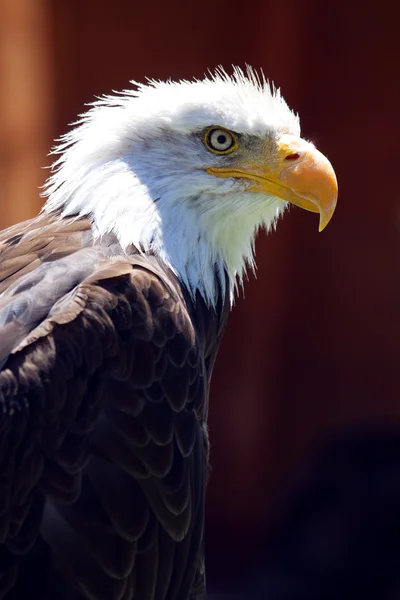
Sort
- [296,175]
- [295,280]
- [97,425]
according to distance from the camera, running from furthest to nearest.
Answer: [295,280] < [296,175] < [97,425]

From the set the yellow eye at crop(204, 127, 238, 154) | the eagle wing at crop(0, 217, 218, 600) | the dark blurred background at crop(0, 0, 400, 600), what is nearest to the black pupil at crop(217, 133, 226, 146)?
the yellow eye at crop(204, 127, 238, 154)

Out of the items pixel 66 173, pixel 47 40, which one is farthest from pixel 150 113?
pixel 47 40

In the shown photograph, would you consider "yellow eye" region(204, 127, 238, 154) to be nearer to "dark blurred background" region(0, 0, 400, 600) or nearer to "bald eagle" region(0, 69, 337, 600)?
"bald eagle" region(0, 69, 337, 600)

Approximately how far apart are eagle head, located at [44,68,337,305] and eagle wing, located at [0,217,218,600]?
0.51 feet

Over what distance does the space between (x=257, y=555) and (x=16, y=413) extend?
139 inches

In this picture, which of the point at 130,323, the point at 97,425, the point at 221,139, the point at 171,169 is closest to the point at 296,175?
the point at 221,139

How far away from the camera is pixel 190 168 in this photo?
10.3 ft

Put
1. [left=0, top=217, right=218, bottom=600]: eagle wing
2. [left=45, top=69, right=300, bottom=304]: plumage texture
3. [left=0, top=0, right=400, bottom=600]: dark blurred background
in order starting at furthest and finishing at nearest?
[left=0, top=0, right=400, bottom=600]: dark blurred background < [left=45, top=69, right=300, bottom=304]: plumage texture < [left=0, top=217, right=218, bottom=600]: eagle wing

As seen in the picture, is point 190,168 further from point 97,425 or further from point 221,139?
point 97,425

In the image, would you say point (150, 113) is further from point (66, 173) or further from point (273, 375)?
point (273, 375)

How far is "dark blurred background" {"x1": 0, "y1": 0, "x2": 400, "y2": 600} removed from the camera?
4938mm

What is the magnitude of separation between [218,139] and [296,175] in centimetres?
27

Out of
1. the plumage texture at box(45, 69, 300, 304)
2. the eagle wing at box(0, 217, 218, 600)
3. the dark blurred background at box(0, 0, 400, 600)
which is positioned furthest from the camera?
the dark blurred background at box(0, 0, 400, 600)

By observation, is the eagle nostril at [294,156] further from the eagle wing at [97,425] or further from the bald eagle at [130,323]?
the eagle wing at [97,425]
